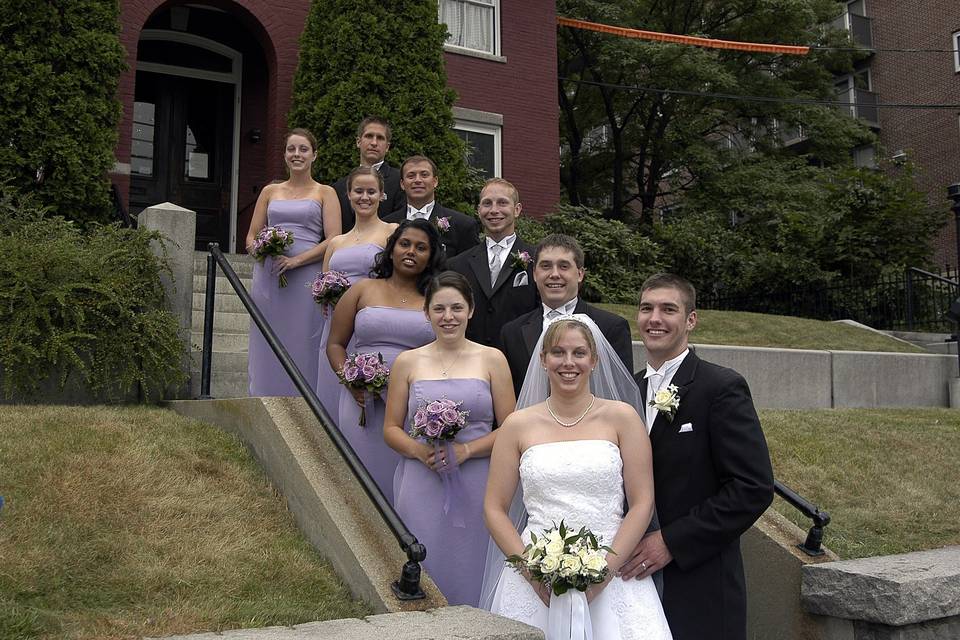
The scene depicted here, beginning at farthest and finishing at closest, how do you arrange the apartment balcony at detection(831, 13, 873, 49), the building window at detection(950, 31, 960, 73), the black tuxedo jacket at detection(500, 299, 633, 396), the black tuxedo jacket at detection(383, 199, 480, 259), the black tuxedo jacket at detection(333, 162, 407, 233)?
the apartment balcony at detection(831, 13, 873, 49) < the building window at detection(950, 31, 960, 73) < the black tuxedo jacket at detection(333, 162, 407, 233) < the black tuxedo jacket at detection(383, 199, 480, 259) < the black tuxedo jacket at detection(500, 299, 633, 396)

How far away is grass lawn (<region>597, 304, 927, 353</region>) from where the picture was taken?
1281 centimetres

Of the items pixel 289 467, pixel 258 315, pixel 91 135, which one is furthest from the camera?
pixel 91 135

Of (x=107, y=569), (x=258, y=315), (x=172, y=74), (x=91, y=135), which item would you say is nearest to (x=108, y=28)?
(x=91, y=135)

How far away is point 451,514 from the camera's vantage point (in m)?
4.90

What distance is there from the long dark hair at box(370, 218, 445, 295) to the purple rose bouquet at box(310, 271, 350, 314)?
45 centimetres

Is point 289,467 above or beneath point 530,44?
beneath

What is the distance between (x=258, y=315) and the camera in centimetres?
655

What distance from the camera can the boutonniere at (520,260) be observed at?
5816mm

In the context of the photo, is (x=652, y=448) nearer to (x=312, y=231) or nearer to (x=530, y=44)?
(x=312, y=231)

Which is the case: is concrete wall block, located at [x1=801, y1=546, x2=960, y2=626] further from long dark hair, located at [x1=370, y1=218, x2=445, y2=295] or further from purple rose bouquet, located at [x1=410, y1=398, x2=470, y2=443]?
long dark hair, located at [x1=370, y1=218, x2=445, y2=295]

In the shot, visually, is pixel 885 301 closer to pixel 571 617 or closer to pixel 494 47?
pixel 494 47

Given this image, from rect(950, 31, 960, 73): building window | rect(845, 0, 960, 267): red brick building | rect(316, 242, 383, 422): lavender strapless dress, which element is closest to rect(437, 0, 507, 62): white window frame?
rect(316, 242, 383, 422): lavender strapless dress

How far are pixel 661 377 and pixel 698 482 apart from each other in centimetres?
48

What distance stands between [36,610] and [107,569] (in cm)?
53
